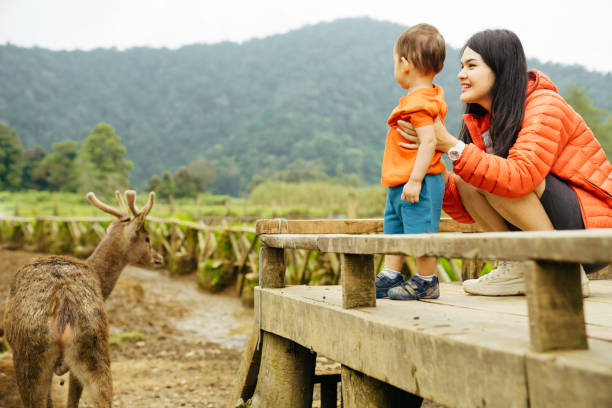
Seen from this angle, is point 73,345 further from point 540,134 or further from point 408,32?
point 540,134

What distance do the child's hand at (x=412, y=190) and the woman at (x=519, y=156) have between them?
190 mm

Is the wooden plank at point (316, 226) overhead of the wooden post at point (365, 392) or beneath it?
overhead

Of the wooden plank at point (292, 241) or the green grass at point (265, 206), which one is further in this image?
the green grass at point (265, 206)

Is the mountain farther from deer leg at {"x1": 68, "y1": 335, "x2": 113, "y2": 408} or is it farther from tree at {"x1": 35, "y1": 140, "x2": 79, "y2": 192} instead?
deer leg at {"x1": 68, "y1": 335, "x2": 113, "y2": 408}

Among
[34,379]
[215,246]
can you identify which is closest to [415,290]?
[34,379]

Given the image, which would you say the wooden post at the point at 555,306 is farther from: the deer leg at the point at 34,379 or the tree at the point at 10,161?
the tree at the point at 10,161

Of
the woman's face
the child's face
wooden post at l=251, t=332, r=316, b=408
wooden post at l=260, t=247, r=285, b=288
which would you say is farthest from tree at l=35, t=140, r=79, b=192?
the woman's face

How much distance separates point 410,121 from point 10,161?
180ft

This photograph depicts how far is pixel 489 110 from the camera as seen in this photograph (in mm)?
2912

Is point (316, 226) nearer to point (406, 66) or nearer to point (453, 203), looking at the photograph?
point (453, 203)

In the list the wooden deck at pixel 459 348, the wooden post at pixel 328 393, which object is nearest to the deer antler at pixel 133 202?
the wooden post at pixel 328 393

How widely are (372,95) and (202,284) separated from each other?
3479 inches

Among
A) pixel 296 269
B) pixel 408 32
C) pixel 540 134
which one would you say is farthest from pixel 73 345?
pixel 296 269

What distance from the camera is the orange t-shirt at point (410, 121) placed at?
8.73 feet
